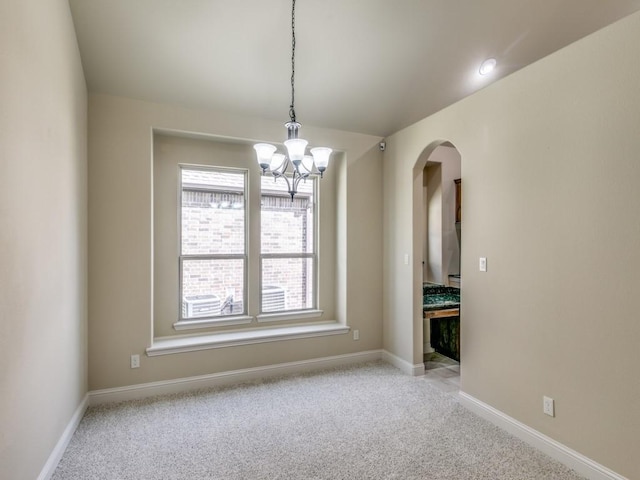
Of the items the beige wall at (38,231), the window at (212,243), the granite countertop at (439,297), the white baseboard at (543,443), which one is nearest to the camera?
the beige wall at (38,231)

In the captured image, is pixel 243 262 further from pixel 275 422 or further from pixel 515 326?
pixel 515 326

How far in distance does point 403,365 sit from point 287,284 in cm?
163

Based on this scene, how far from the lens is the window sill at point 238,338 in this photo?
321 centimetres

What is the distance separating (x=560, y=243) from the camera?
7.29ft

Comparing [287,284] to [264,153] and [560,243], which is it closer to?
[264,153]

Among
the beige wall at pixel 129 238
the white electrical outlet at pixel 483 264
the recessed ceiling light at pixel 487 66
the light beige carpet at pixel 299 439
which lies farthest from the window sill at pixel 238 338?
the recessed ceiling light at pixel 487 66

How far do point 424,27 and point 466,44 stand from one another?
1.25 feet

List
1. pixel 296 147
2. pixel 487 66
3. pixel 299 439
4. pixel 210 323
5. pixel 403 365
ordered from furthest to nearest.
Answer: pixel 403 365 → pixel 210 323 → pixel 487 66 → pixel 299 439 → pixel 296 147

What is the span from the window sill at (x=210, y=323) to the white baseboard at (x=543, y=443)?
7.78 feet

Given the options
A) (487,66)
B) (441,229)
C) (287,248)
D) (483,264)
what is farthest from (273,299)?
(487,66)

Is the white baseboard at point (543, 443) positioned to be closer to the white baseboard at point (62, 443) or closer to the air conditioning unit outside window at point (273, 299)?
the air conditioning unit outside window at point (273, 299)

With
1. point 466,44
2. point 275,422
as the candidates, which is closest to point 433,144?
point 466,44

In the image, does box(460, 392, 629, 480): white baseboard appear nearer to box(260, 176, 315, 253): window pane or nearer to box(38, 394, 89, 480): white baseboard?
box(260, 176, 315, 253): window pane

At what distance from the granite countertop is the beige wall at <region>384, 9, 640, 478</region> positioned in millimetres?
819
